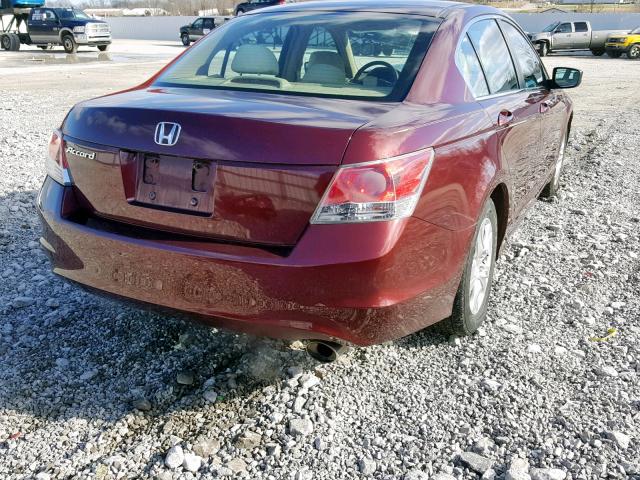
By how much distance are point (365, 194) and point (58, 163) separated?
1440mm

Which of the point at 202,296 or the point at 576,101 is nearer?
the point at 202,296

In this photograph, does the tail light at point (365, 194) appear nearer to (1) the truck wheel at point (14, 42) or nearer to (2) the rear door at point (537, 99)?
(2) the rear door at point (537, 99)

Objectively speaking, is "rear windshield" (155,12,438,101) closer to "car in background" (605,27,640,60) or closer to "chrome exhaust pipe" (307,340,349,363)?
"chrome exhaust pipe" (307,340,349,363)

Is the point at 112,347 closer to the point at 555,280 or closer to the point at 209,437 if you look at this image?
the point at 209,437

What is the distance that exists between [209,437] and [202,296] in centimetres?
56

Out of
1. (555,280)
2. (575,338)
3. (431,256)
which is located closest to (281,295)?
(431,256)

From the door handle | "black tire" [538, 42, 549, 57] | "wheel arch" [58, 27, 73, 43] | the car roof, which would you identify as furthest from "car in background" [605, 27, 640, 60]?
the door handle

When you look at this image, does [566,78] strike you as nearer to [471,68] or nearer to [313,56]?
[471,68]

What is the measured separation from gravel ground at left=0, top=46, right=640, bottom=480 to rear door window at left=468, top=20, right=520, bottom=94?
120 cm

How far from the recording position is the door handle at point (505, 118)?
3.25m

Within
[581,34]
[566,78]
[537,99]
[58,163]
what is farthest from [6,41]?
[58,163]

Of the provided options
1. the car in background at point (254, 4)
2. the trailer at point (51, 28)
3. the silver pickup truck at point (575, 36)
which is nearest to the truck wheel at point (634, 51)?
the silver pickup truck at point (575, 36)

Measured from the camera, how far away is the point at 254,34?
3521 millimetres

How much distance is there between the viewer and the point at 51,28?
92.9 ft
